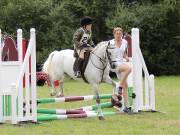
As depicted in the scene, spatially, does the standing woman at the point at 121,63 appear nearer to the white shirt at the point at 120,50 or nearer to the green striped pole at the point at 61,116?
the white shirt at the point at 120,50

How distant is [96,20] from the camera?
30766mm

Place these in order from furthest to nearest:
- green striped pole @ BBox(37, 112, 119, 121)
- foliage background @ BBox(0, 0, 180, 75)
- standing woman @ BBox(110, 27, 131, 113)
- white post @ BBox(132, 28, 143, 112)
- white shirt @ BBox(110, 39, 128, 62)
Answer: foliage background @ BBox(0, 0, 180, 75), white post @ BBox(132, 28, 143, 112), standing woman @ BBox(110, 27, 131, 113), white shirt @ BBox(110, 39, 128, 62), green striped pole @ BBox(37, 112, 119, 121)

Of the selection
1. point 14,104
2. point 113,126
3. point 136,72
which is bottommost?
point 113,126

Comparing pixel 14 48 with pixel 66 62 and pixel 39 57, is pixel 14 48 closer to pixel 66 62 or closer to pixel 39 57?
pixel 66 62

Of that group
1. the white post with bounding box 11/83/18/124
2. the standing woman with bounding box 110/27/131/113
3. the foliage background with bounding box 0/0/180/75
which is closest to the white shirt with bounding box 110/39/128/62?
the standing woman with bounding box 110/27/131/113

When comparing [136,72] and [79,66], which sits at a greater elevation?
[79,66]

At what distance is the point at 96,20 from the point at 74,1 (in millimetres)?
1662

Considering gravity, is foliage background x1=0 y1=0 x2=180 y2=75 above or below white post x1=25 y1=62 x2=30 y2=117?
above

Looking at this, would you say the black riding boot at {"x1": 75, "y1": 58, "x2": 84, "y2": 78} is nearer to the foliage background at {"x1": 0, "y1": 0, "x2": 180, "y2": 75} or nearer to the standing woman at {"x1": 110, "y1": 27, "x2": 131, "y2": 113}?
the standing woman at {"x1": 110, "y1": 27, "x2": 131, "y2": 113}

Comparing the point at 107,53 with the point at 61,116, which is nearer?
the point at 61,116

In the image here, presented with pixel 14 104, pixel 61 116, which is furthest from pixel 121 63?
pixel 14 104

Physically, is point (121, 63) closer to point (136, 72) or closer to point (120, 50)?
point (120, 50)

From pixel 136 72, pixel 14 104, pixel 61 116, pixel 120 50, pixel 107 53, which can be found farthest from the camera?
pixel 136 72

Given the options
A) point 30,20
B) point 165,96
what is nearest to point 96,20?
point 30,20
